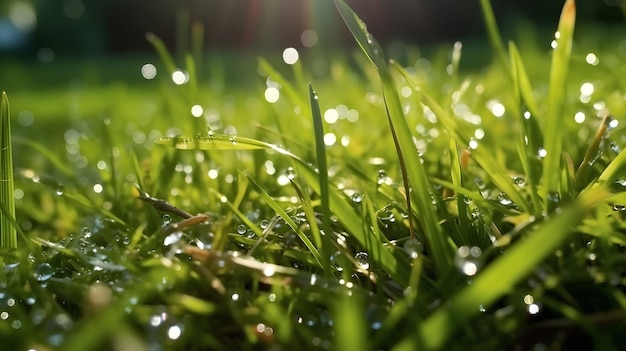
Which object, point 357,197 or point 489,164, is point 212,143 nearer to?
point 357,197

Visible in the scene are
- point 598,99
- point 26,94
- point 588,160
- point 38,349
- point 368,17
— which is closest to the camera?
point 38,349

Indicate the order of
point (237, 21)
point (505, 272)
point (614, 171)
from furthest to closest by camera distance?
point (237, 21) < point (614, 171) < point (505, 272)

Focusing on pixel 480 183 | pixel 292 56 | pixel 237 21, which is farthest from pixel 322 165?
pixel 237 21

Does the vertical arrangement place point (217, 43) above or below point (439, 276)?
above

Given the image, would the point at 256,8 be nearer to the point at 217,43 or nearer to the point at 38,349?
the point at 217,43

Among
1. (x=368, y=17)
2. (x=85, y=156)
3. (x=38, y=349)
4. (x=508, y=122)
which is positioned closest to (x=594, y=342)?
(x=38, y=349)

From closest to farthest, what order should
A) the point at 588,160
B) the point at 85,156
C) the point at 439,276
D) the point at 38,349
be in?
1. the point at 38,349
2. the point at 439,276
3. the point at 588,160
4. the point at 85,156

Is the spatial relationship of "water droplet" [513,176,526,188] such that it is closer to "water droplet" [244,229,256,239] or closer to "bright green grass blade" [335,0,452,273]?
"bright green grass blade" [335,0,452,273]

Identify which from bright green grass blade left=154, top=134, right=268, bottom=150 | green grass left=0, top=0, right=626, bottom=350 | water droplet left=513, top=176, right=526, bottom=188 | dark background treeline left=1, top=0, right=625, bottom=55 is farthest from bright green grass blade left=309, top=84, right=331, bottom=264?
dark background treeline left=1, top=0, right=625, bottom=55
